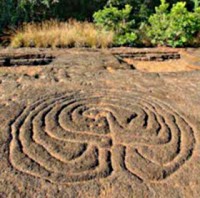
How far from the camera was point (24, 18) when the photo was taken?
29.0 ft

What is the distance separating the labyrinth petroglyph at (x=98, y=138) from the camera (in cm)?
263

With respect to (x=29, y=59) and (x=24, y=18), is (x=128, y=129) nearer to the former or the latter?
(x=29, y=59)

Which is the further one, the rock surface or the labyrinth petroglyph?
the labyrinth petroglyph

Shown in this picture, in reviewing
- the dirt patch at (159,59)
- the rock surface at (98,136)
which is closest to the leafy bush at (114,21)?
the dirt patch at (159,59)

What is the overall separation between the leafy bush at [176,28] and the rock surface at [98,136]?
2.95 m

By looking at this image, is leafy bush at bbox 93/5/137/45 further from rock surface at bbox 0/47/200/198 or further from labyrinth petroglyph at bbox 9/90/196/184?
labyrinth petroglyph at bbox 9/90/196/184

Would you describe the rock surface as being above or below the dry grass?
above

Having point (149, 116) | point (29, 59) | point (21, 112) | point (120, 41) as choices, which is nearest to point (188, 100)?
point (149, 116)

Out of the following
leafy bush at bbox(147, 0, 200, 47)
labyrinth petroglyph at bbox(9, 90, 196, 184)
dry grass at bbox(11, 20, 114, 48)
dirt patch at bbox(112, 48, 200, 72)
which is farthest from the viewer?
leafy bush at bbox(147, 0, 200, 47)

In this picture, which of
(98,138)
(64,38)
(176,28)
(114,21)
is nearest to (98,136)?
(98,138)

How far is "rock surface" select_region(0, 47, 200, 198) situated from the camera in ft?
8.13

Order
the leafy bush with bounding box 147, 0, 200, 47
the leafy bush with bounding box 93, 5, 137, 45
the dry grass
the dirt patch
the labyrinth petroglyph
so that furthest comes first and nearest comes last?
the leafy bush with bounding box 93, 5, 137, 45 → the leafy bush with bounding box 147, 0, 200, 47 → the dry grass → the dirt patch → the labyrinth petroglyph

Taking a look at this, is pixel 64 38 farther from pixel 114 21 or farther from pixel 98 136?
pixel 98 136

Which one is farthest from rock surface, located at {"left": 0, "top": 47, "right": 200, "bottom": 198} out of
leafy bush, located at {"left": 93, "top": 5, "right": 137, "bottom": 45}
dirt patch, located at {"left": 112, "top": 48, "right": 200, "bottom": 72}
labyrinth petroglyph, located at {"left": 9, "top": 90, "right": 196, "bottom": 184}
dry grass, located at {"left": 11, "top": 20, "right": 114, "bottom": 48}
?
leafy bush, located at {"left": 93, "top": 5, "right": 137, "bottom": 45}
